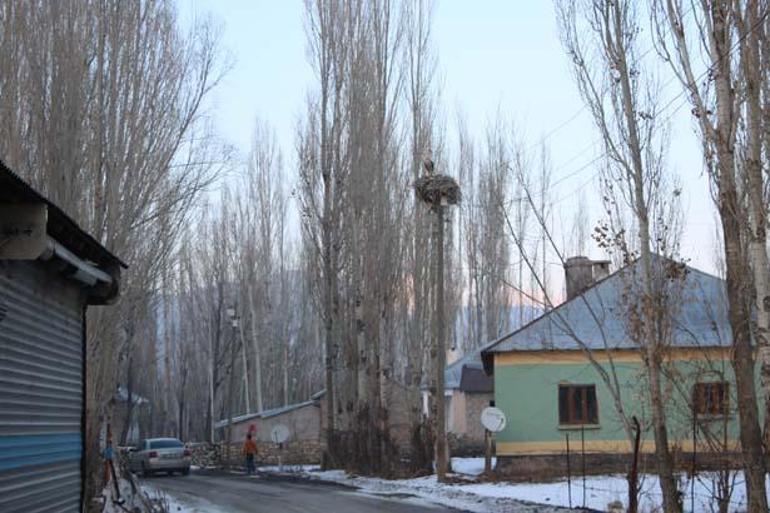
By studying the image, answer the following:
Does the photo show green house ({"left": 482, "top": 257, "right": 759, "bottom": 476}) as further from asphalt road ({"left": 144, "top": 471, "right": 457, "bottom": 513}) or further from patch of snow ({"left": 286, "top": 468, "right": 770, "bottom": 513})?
asphalt road ({"left": 144, "top": 471, "right": 457, "bottom": 513})

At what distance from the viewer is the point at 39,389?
856 cm

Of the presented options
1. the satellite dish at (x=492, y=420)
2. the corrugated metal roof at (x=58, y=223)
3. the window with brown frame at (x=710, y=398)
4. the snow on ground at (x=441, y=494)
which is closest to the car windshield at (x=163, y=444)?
the snow on ground at (x=441, y=494)

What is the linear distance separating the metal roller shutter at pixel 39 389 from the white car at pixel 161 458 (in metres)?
24.4

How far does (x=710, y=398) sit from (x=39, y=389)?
34.0ft

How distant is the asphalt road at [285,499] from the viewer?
17.8 metres

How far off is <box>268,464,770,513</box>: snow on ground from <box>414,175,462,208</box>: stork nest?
23.1ft

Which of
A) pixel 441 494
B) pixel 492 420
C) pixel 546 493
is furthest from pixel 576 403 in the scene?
pixel 441 494

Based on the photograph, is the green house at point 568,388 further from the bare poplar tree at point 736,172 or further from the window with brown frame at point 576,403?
the bare poplar tree at point 736,172

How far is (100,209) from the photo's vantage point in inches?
651

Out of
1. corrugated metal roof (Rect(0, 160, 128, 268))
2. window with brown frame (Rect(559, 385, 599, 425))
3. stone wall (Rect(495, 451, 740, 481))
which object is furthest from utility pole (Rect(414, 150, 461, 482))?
corrugated metal roof (Rect(0, 160, 128, 268))

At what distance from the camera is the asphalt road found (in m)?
17.8

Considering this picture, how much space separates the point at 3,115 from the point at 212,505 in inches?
350

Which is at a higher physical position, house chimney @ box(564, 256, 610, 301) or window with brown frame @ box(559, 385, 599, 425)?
house chimney @ box(564, 256, 610, 301)

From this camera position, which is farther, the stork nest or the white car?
the white car
